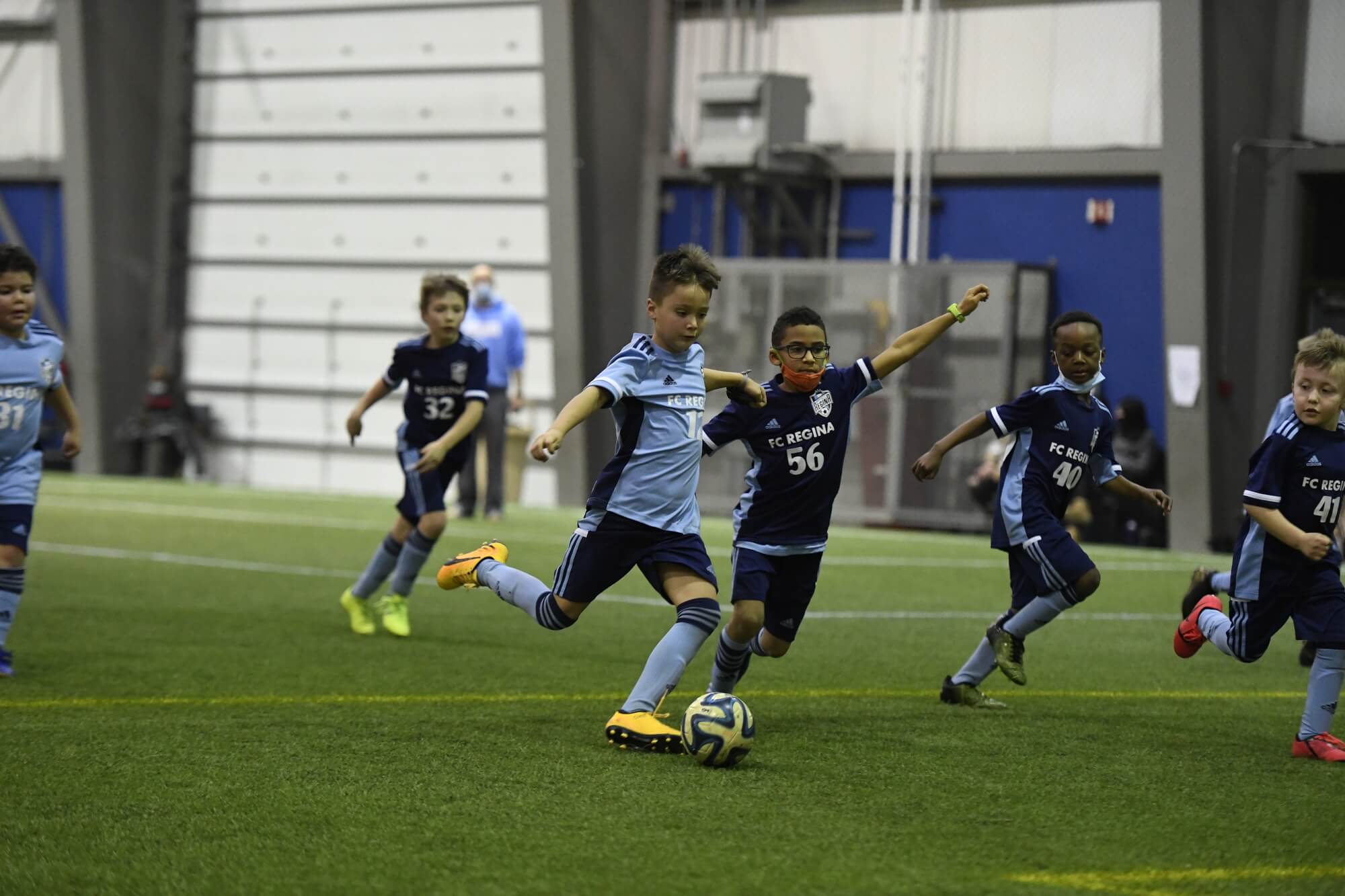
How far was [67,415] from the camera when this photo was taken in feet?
24.0

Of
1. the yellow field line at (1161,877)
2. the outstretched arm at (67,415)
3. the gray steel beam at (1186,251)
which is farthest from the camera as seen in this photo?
the gray steel beam at (1186,251)

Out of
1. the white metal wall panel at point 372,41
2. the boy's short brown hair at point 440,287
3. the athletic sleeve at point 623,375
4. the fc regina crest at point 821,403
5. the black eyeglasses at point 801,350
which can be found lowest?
the fc regina crest at point 821,403

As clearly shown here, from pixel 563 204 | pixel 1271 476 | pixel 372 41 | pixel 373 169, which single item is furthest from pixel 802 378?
pixel 372 41

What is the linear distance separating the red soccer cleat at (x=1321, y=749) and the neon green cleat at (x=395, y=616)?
4.45 meters

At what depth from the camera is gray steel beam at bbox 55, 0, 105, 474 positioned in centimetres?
2208

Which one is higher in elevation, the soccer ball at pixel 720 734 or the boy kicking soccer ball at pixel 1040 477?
the boy kicking soccer ball at pixel 1040 477

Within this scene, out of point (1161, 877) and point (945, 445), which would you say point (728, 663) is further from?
point (1161, 877)

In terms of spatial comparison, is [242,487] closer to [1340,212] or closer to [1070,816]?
[1340,212]

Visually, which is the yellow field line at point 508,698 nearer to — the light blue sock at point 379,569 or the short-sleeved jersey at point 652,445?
the short-sleeved jersey at point 652,445

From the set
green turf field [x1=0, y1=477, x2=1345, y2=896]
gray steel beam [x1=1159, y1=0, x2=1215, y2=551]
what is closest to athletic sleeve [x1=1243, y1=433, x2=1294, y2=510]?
green turf field [x1=0, y1=477, x2=1345, y2=896]

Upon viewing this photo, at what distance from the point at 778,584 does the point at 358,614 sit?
323 centimetres

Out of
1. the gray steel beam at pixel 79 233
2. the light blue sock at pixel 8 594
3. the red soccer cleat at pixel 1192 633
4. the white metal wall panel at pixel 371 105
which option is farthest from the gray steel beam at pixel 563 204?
the red soccer cleat at pixel 1192 633

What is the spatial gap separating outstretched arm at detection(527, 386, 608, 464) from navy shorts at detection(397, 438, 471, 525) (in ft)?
9.97

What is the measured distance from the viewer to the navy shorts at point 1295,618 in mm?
5629
